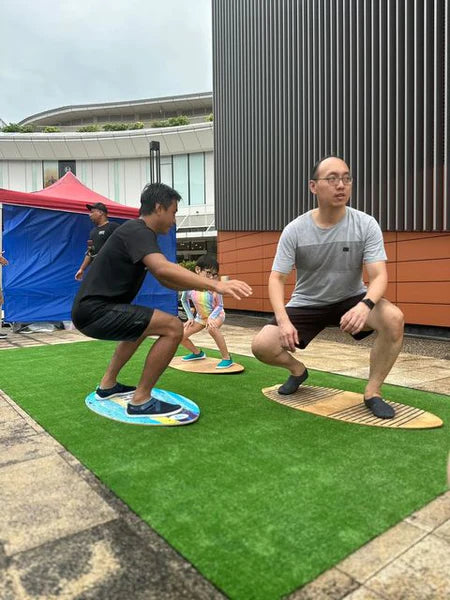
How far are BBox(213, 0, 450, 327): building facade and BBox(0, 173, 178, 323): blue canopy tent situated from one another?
12.6 ft

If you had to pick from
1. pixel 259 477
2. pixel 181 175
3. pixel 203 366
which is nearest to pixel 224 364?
pixel 203 366

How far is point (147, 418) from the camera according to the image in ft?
10.00

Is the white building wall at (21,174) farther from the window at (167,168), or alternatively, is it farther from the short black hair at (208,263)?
the short black hair at (208,263)

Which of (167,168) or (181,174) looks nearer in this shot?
(181,174)

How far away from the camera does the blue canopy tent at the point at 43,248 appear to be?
343 inches

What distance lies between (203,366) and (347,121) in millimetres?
6386

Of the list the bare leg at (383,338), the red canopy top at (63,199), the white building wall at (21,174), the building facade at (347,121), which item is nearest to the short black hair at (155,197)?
the bare leg at (383,338)

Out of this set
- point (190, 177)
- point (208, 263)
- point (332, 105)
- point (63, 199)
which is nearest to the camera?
point (208, 263)

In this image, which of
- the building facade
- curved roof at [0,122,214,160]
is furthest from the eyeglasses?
curved roof at [0,122,214,160]

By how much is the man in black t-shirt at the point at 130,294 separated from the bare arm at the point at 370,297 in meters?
1.01

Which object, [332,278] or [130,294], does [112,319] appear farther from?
[332,278]

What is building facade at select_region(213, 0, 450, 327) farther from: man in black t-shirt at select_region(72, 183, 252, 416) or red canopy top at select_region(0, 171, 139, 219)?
man in black t-shirt at select_region(72, 183, 252, 416)

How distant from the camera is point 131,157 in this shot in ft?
99.3

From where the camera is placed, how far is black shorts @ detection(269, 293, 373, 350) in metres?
3.42
